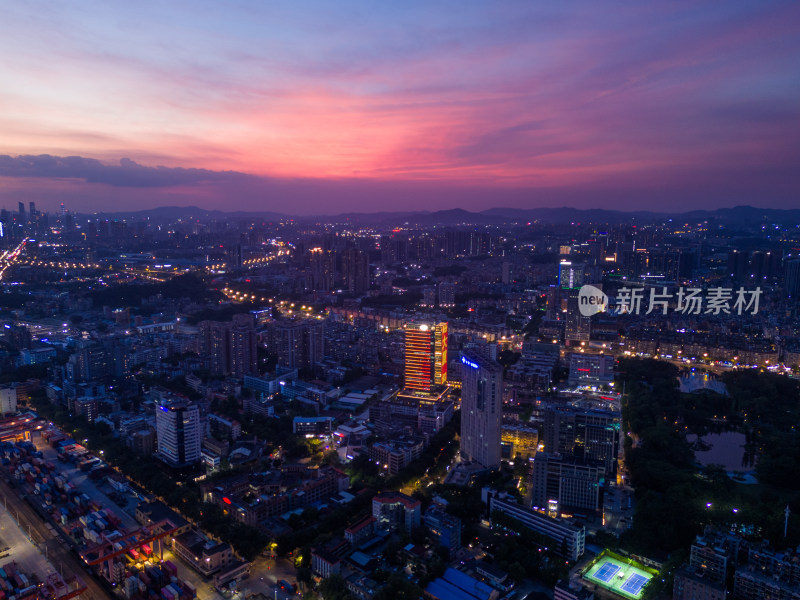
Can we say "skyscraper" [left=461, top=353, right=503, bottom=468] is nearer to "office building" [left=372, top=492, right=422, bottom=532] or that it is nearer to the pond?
"office building" [left=372, top=492, right=422, bottom=532]

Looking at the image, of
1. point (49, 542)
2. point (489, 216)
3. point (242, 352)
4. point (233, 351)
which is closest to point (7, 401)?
point (233, 351)

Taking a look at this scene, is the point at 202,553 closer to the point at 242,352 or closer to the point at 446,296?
the point at 242,352

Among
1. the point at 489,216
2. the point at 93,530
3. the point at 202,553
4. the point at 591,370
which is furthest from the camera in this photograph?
the point at 489,216

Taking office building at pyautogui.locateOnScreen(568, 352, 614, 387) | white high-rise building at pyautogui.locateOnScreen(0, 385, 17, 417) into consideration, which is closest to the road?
white high-rise building at pyautogui.locateOnScreen(0, 385, 17, 417)

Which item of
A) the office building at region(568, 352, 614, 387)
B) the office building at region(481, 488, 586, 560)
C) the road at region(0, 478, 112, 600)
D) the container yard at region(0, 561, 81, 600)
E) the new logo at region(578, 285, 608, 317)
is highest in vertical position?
the new logo at region(578, 285, 608, 317)

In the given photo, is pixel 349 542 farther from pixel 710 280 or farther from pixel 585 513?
pixel 710 280
